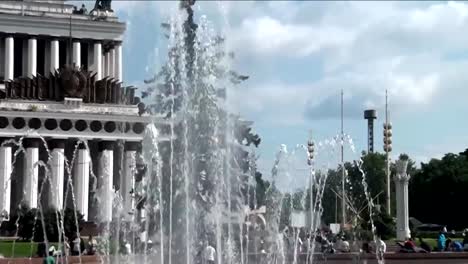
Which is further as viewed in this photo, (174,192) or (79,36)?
(79,36)

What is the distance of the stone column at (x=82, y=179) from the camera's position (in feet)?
241

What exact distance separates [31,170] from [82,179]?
13.0 ft

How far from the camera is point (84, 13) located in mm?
85688

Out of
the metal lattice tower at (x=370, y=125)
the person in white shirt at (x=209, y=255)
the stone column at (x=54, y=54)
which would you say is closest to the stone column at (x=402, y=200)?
the stone column at (x=54, y=54)

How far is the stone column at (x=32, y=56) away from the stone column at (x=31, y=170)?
1028 cm

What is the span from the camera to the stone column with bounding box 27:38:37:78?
82.1m

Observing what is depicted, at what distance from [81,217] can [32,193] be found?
8.66 m

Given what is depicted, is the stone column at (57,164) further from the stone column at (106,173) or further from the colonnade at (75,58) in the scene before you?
the colonnade at (75,58)

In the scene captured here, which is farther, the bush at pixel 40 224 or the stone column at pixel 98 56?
the stone column at pixel 98 56

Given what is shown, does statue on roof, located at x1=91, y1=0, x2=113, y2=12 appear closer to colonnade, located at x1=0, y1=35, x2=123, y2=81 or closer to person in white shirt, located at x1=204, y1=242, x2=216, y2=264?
colonnade, located at x1=0, y1=35, x2=123, y2=81

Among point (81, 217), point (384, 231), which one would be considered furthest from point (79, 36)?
point (384, 231)

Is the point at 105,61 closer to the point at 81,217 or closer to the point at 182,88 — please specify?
the point at 81,217

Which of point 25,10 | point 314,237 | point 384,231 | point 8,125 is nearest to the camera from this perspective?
point 314,237

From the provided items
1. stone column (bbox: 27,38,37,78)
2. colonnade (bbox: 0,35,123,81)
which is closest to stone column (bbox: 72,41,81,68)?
colonnade (bbox: 0,35,123,81)
